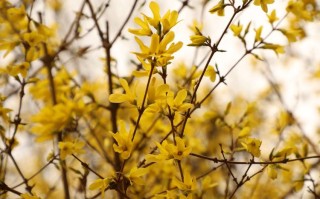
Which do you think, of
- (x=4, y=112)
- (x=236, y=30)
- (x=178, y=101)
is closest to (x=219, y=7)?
(x=236, y=30)

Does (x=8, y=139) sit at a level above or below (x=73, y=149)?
above

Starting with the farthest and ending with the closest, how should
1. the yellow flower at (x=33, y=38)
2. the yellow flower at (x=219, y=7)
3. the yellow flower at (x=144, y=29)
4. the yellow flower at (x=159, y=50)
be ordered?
the yellow flower at (x=33, y=38) → the yellow flower at (x=219, y=7) → the yellow flower at (x=144, y=29) → the yellow flower at (x=159, y=50)

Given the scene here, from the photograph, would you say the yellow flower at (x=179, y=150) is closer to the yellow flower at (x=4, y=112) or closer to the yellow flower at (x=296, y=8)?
the yellow flower at (x=4, y=112)

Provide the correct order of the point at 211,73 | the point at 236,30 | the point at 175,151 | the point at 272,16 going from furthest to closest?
the point at 272,16, the point at 236,30, the point at 211,73, the point at 175,151

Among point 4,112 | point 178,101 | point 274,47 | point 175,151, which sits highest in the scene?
point 274,47

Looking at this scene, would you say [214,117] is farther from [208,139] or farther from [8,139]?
[208,139]

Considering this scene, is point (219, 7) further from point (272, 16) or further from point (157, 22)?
point (272, 16)

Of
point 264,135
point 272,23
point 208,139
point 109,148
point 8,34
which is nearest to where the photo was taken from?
point 272,23

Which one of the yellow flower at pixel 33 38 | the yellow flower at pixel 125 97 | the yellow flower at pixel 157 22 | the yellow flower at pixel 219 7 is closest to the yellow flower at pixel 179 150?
the yellow flower at pixel 125 97

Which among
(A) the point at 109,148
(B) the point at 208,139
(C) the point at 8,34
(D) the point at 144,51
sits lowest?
(D) the point at 144,51

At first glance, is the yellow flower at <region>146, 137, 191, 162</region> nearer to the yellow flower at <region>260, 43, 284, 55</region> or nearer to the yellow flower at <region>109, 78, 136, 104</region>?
the yellow flower at <region>109, 78, 136, 104</region>

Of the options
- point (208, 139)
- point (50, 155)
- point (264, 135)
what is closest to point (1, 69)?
point (50, 155)
